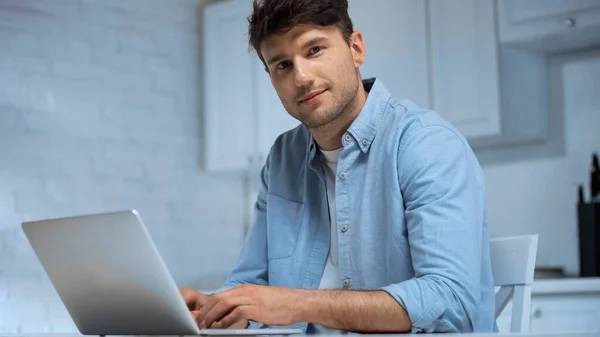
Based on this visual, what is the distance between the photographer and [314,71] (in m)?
1.80

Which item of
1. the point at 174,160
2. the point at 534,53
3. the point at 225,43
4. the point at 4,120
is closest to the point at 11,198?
the point at 4,120

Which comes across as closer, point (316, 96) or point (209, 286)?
point (316, 96)

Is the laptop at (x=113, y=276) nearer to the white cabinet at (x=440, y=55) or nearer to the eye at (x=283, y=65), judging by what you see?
the eye at (x=283, y=65)

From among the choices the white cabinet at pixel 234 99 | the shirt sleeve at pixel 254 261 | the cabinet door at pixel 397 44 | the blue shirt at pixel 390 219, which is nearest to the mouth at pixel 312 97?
the blue shirt at pixel 390 219

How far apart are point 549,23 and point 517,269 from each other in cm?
164

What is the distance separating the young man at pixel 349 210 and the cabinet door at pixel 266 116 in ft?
6.27

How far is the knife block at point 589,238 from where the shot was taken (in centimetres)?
296

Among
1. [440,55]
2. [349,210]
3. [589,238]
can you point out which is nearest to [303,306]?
[349,210]

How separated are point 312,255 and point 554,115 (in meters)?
1.87

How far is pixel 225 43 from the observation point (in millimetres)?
4258

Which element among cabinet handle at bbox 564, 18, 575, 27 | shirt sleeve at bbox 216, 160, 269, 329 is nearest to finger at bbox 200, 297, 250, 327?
shirt sleeve at bbox 216, 160, 269, 329

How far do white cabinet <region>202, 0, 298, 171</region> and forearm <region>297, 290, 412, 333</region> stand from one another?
8.29 ft

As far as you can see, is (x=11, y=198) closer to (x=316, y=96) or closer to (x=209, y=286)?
(x=209, y=286)

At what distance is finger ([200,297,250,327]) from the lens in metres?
1.36
